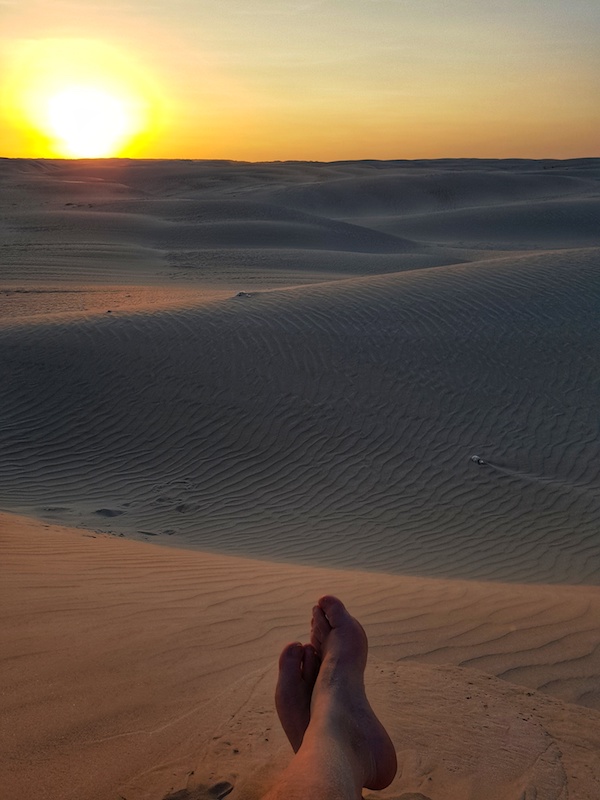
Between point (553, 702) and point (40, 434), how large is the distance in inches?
292

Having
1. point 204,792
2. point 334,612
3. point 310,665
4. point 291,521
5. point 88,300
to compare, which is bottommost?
point 204,792

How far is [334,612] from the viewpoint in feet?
10.6

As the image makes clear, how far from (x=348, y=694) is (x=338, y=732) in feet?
0.92

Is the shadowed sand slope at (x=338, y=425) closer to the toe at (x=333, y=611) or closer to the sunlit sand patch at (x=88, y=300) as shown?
the sunlit sand patch at (x=88, y=300)

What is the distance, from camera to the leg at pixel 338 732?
2.08 meters

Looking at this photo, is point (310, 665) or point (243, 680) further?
point (243, 680)

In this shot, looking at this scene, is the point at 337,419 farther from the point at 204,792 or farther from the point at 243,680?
the point at 204,792

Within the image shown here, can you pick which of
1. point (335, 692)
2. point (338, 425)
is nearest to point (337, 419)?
point (338, 425)

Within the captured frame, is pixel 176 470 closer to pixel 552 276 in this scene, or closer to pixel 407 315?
pixel 407 315

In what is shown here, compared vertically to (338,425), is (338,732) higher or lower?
lower

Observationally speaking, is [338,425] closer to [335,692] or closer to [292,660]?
→ [292,660]

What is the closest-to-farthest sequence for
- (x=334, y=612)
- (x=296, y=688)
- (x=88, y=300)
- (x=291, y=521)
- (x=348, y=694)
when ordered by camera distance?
(x=348, y=694) < (x=296, y=688) < (x=334, y=612) < (x=291, y=521) < (x=88, y=300)

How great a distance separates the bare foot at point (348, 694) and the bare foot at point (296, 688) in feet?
0.18

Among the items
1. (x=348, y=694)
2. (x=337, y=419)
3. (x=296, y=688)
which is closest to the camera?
(x=348, y=694)
